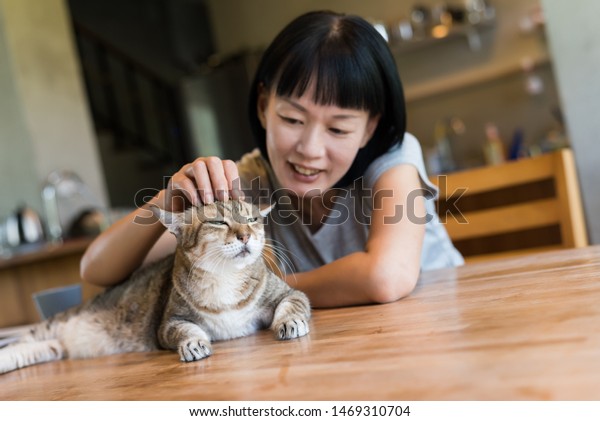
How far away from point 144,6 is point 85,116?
345cm

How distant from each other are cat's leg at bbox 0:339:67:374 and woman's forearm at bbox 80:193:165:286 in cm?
16

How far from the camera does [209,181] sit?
970 millimetres

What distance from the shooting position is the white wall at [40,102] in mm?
3930

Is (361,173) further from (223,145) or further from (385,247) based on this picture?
(223,145)

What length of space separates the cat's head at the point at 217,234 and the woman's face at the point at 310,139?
23 centimetres

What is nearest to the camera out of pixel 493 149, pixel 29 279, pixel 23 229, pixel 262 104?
pixel 262 104

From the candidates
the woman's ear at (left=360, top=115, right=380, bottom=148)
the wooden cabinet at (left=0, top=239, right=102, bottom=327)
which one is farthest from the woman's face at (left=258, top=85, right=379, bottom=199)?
the wooden cabinet at (left=0, top=239, right=102, bottom=327)

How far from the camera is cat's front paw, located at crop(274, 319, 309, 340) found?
808mm

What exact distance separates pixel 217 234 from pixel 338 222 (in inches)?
20.1

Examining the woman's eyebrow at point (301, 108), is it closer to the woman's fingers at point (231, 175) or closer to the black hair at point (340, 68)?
the black hair at point (340, 68)

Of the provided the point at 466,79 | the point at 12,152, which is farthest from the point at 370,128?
the point at 466,79

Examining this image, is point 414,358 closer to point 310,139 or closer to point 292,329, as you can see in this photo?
point 292,329

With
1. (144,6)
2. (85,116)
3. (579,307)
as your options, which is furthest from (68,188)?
(144,6)

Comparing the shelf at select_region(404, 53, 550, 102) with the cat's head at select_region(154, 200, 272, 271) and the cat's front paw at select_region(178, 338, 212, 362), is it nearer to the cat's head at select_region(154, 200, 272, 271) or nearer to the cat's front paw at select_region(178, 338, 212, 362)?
the cat's head at select_region(154, 200, 272, 271)
